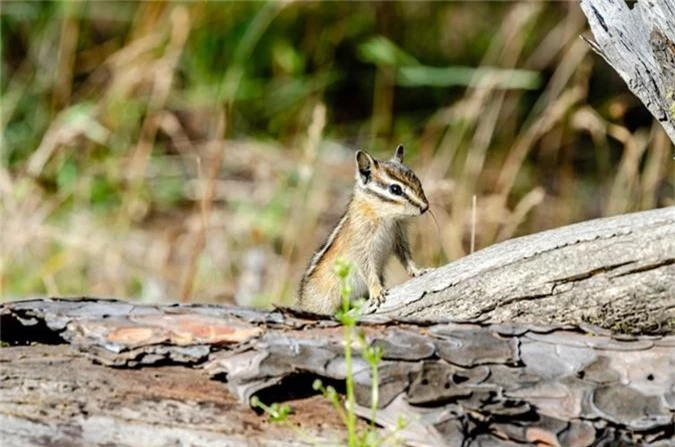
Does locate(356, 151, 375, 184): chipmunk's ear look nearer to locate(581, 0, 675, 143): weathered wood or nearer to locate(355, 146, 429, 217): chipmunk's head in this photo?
locate(355, 146, 429, 217): chipmunk's head

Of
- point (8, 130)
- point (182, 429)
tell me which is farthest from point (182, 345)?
point (8, 130)

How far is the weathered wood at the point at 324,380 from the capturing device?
328 cm

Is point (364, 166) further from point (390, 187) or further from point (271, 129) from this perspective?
point (271, 129)

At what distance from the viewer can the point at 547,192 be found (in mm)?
8734

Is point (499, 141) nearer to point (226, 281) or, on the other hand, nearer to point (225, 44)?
point (225, 44)

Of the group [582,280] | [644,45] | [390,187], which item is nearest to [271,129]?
→ [390,187]

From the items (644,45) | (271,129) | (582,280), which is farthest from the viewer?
(271,129)

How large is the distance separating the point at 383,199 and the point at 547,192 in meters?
3.94

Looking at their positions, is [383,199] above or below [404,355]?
above

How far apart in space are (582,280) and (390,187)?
4.46 feet

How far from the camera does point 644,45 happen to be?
12.6 ft

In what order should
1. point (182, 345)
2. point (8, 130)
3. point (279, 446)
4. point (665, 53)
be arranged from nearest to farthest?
point (279, 446)
point (182, 345)
point (665, 53)
point (8, 130)

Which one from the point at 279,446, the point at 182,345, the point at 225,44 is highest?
the point at 225,44

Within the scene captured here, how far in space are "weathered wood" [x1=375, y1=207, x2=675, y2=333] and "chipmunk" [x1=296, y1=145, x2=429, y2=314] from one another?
1.02m
